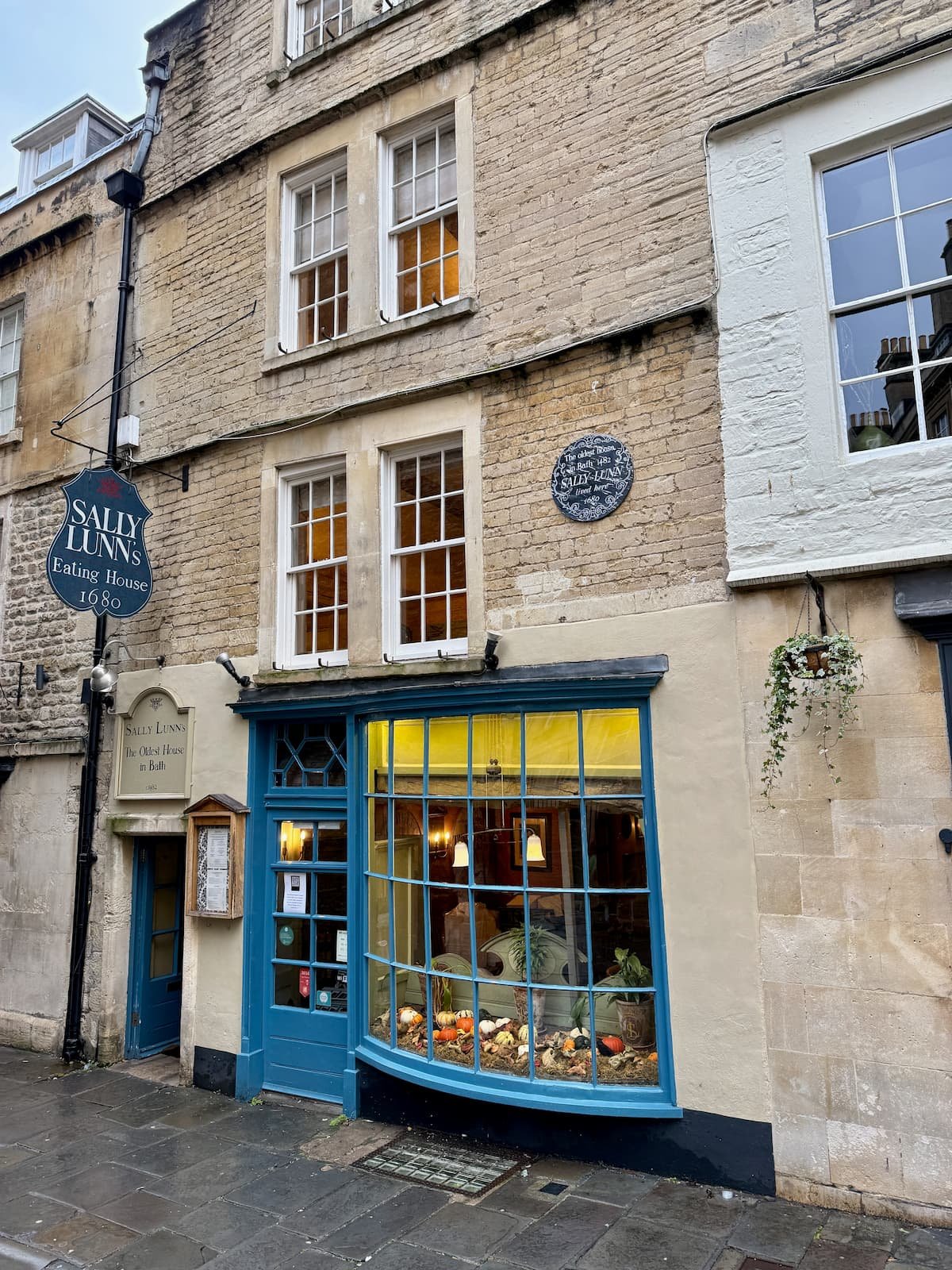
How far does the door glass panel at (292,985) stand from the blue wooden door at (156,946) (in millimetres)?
1963

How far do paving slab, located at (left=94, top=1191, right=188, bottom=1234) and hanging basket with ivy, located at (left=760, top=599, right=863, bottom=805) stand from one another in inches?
178

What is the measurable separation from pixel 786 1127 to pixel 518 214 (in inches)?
272

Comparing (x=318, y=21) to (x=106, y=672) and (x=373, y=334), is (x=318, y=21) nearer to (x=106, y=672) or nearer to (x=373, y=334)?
(x=373, y=334)

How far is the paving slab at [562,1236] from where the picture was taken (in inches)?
180

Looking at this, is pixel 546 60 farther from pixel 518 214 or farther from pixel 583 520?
pixel 583 520

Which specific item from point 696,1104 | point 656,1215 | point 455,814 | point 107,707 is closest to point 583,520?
point 455,814

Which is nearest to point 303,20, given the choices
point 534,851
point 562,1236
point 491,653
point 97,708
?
point 491,653

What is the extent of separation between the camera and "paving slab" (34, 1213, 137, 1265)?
4871 millimetres

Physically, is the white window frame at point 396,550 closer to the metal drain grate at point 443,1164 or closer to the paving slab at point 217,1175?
the metal drain grate at point 443,1164

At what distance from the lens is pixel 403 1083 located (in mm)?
6605

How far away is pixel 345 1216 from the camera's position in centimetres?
517

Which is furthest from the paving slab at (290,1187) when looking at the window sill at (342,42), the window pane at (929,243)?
the window sill at (342,42)

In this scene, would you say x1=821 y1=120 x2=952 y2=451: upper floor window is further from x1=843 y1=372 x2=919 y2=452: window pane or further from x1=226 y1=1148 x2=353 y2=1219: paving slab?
x1=226 y1=1148 x2=353 y2=1219: paving slab

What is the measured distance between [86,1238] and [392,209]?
27.1ft
